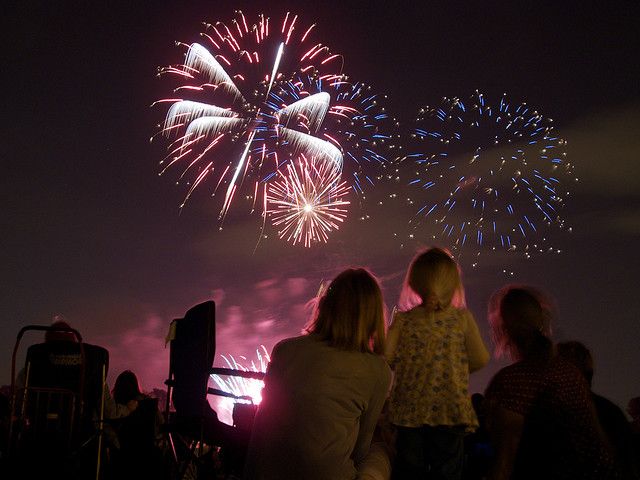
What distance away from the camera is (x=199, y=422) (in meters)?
4.36

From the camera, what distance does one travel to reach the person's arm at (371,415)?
9.07 feet

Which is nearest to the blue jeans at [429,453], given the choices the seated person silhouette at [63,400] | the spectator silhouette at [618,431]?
the spectator silhouette at [618,431]

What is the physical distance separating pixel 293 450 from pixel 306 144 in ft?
46.3

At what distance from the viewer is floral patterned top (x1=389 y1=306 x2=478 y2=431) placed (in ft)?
11.5

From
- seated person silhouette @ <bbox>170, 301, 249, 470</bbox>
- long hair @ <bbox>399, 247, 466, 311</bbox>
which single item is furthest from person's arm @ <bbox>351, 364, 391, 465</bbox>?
seated person silhouette @ <bbox>170, 301, 249, 470</bbox>

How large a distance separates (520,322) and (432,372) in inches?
26.8

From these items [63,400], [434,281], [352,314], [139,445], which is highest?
[434,281]

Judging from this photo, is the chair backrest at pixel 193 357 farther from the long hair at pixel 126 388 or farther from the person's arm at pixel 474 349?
the long hair at pixel 126 388

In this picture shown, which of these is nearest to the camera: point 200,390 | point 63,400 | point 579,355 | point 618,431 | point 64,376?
point 618,431

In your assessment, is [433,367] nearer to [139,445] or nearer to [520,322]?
[520,322]

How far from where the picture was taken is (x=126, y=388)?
24.5 ft

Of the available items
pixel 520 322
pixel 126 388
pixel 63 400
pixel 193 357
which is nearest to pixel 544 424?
pixel 520 322

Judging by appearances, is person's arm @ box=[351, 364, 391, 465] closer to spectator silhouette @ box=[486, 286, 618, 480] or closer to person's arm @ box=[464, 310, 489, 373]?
spectator silhouette @ box=[486, 286, 618, 480]

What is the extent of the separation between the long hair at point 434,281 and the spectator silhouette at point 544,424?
3.10ft
